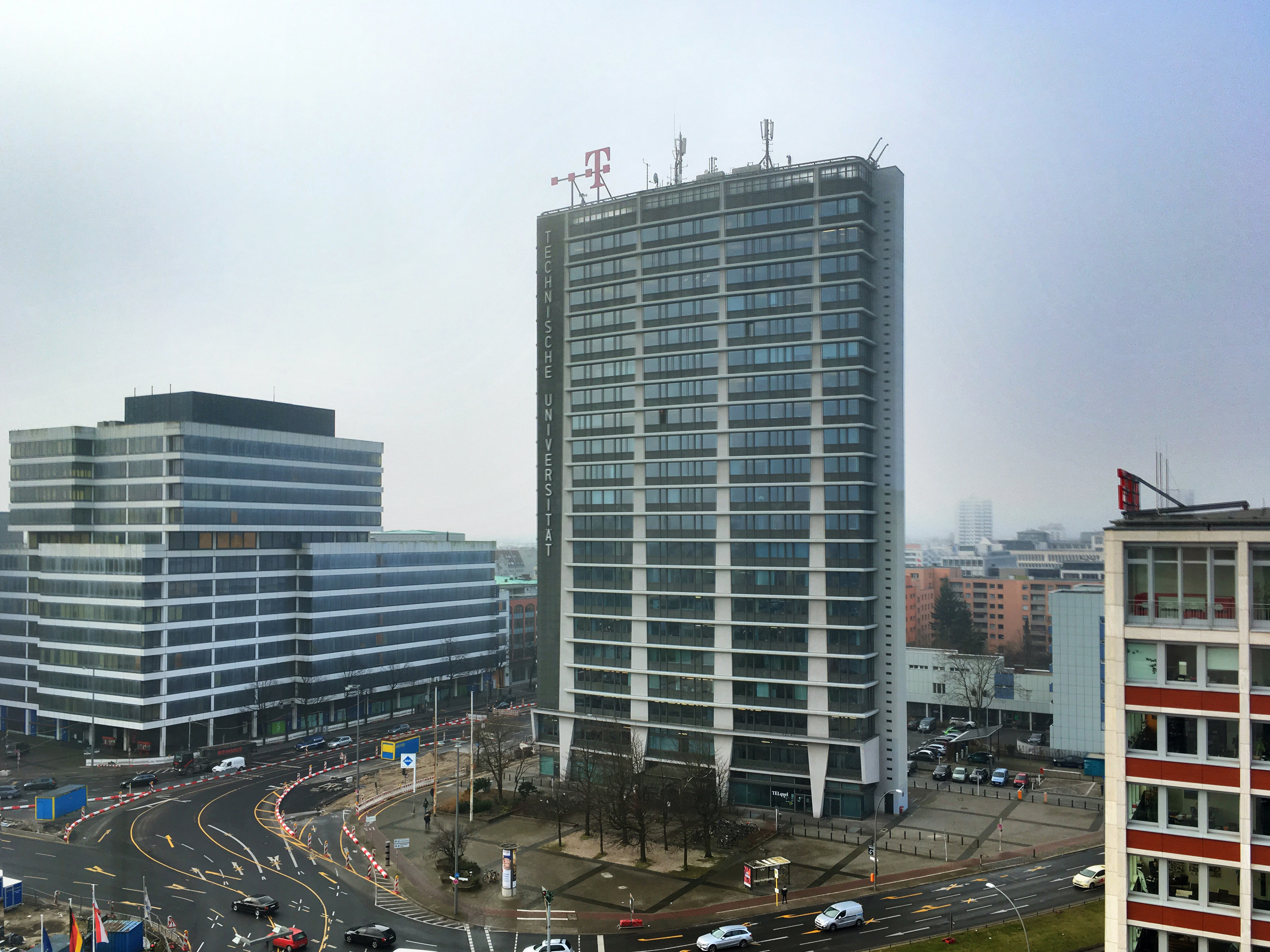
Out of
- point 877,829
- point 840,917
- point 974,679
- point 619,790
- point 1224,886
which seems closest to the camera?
point 1224,886

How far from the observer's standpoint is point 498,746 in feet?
308

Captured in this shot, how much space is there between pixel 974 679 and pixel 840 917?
251 ft

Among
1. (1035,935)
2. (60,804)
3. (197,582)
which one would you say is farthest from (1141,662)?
(197,582)

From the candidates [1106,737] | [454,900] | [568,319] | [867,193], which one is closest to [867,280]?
[867,193]

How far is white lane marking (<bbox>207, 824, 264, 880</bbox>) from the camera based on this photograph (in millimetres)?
71625

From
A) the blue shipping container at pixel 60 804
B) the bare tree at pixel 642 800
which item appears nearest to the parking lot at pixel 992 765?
the bare tree at pixel 642 800

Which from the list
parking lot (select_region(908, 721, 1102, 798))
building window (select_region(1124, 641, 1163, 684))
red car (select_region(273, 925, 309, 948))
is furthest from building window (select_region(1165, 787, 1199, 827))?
parking lot (select_region(908, 721, 1102, 798))

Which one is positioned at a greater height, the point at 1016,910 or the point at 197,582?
the point at 197,582

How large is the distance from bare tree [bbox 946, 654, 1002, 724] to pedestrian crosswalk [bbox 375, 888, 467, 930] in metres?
83.6

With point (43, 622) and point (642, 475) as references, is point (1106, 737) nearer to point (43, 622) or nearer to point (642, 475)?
point (642, 475)

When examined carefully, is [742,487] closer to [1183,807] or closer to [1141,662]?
[1141,662]

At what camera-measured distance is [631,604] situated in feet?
311

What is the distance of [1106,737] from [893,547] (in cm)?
5051

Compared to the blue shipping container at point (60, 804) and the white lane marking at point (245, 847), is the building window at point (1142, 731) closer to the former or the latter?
the white lane marking at point (245, 847)
